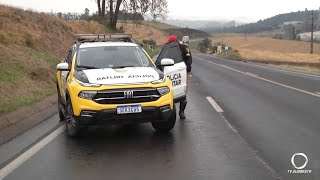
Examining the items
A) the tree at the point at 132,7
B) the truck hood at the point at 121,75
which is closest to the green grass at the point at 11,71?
the truck hood at the point at 121,75

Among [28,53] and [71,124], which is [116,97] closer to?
[71,124]

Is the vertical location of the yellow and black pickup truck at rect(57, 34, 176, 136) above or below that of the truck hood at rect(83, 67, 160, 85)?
below

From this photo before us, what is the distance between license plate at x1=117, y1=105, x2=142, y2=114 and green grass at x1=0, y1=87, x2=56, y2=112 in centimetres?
359

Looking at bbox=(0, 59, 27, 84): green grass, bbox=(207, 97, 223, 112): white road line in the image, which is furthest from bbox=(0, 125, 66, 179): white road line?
bbox=(0, 59, 27, 84): green grass

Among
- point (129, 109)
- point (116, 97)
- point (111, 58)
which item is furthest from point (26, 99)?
point (129, 109)

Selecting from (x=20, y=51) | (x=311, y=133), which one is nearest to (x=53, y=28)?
(x=20, y=51)

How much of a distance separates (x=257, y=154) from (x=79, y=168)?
2.58 m

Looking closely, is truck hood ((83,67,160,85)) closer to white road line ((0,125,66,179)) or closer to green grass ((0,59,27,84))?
white road line ((0,125,66,179))

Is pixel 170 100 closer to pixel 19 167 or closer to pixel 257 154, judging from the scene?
pixel 257 154

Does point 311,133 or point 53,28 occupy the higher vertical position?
point 53,28

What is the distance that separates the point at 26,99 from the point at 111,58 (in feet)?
12.5

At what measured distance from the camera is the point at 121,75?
27.1 ft

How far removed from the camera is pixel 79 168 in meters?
6.40

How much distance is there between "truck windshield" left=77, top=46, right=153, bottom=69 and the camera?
30.1 ft
